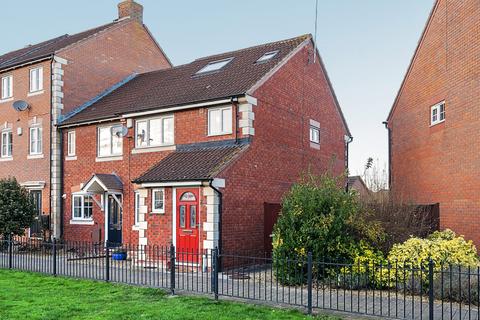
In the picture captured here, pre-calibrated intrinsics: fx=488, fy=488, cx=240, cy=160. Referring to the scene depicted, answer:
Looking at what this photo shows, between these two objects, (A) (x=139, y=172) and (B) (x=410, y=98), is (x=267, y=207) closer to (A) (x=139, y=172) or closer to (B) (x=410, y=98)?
(A) (x=139, y=172)

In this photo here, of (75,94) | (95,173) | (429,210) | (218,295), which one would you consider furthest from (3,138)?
(429,210)

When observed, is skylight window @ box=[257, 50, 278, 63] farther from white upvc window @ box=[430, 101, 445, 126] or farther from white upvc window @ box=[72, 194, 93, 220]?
white upvc window @ box=[72, 194, 93, 220]

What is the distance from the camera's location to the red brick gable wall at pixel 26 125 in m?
22.7

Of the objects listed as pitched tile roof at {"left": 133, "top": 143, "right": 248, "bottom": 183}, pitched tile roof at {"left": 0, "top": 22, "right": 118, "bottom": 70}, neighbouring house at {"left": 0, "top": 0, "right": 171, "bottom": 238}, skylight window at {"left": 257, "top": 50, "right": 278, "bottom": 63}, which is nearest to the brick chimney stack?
neighbouring house at {"left": 0, "top": 0, "right": 171, "bottom": 238}

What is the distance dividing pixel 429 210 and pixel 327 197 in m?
5.63

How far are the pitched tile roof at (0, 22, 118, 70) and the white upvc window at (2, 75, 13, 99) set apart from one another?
59 centimetres

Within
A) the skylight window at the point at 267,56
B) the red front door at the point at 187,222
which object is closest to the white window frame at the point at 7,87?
the skylight window at the point at 267,56

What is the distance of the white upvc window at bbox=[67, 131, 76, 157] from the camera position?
72.6 feet

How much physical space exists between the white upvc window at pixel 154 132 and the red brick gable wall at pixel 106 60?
229 inches

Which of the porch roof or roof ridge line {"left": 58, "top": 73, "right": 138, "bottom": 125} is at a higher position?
roof ridge line {"left": 58, "top": 73, "right": 138, "bottom": 125}

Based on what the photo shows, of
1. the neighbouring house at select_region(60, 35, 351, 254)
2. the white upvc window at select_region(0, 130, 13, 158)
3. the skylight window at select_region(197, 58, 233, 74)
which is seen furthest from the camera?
the white upvc window at select_region(0, 130, 13, 158)

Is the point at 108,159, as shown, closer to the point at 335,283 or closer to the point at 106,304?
the point at 106,304

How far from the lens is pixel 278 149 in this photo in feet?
60.6

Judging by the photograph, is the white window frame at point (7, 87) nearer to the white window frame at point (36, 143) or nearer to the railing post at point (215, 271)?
the white window frame at point (36, 143)
